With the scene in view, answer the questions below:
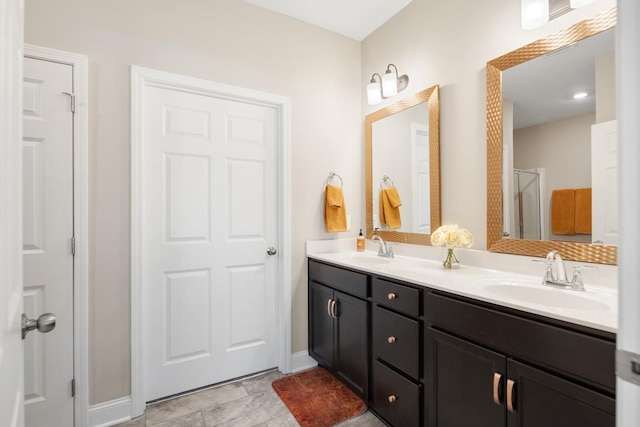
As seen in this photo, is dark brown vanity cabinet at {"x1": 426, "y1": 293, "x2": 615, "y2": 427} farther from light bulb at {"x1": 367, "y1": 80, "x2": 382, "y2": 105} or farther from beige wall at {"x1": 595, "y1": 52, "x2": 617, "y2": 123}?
light bulb at {"x1": 367, "y1": 80, "x2": 382, "y2": 105}

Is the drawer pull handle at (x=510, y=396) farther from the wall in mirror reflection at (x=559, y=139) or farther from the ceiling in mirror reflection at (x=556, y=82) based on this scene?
the ceiling in mirror reflection at (x=556, y=82)

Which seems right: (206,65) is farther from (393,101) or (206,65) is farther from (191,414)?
(191,414)

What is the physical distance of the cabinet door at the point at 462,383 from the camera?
116 cm

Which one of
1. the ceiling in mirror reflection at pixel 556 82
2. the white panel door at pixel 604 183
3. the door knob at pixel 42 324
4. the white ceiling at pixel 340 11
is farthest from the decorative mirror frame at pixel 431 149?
the door knob at pixel 42 324

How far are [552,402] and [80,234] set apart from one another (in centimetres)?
223

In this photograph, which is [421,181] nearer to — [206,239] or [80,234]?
[206,239]

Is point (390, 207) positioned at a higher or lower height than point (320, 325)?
higher

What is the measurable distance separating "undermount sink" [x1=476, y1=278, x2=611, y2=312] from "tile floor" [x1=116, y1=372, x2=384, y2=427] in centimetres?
103

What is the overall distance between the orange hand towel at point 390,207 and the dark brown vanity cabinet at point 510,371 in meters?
1.06

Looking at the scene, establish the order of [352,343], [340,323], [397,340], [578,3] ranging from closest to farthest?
[578,3] → [397,340] → [352,343] → [340,323]

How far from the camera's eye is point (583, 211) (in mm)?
1407

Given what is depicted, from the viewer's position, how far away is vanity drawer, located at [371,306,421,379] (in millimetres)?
1490

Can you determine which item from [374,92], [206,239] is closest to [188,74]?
[206,239]

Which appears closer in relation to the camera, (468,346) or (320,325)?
(468,346)
